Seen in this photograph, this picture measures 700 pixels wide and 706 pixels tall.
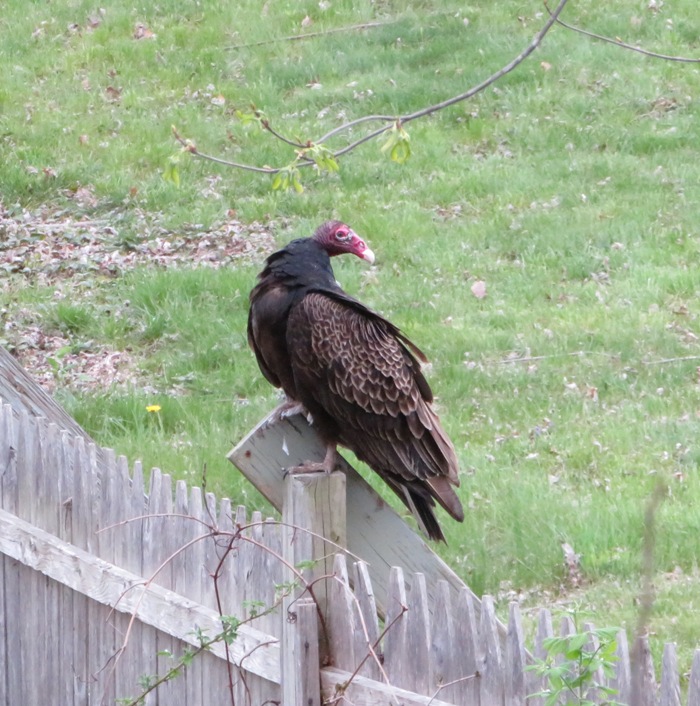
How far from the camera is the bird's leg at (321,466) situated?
2752 millimetres

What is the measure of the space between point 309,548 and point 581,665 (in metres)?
0.77

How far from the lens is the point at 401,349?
352 cm

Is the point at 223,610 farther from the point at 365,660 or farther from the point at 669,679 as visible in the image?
the point at 669,679

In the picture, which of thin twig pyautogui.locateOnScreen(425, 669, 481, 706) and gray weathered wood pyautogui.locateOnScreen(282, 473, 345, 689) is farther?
gray weathered wood pyautogui.locateOnScreen(282, 473, 345, 689)

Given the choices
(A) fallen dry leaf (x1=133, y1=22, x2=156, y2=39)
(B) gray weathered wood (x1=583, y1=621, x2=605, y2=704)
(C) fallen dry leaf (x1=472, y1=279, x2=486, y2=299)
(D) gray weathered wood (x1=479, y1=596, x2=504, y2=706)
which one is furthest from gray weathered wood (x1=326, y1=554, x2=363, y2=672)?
(A) fallen dry leaf (x1=133, y1=22, x2=156, y2=39)

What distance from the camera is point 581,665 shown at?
210 cm

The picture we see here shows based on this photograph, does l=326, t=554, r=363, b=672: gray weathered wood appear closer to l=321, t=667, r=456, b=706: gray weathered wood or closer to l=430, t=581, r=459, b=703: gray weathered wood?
l=321, t=667, r=456, b=706: gray weathered wood

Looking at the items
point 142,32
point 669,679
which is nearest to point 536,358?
point 669,679

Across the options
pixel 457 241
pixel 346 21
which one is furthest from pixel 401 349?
pixel 346 21

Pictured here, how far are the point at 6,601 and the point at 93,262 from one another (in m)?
4.85

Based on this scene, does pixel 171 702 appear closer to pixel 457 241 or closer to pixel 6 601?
pixel 6 601

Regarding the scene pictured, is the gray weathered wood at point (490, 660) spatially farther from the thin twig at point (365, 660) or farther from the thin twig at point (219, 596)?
the thin twig at point (219, 596)

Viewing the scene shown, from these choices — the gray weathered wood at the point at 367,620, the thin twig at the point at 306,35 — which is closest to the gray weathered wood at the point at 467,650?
the gray weathered wood at the point at 367,620

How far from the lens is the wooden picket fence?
2.38 m
